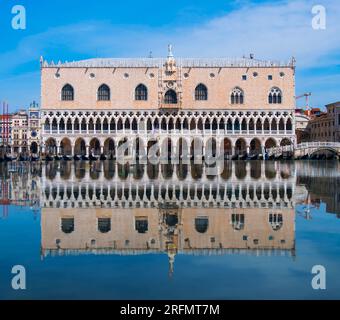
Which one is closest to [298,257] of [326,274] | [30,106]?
[326,274]

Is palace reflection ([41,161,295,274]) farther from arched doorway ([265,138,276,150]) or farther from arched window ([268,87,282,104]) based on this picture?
arched doorway ([265,138,276,150])

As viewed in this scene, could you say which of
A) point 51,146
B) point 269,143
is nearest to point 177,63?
point 269,143

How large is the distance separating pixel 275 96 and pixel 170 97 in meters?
12.4

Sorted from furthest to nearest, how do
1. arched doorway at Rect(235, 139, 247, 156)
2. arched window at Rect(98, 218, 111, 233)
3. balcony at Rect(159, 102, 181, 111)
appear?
arched doorway at Rect(235, 139, 247, 156) → balcony at Rect(159, 102, 181, 111) → arched window at Rect(98, 218, 111, 233)

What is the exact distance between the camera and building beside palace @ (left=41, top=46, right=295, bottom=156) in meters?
58.7

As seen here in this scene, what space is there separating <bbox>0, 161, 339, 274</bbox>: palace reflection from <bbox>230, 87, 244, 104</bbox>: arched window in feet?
126

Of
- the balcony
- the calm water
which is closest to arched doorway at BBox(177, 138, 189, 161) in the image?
the balcony

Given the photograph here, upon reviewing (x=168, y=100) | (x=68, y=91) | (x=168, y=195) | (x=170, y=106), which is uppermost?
(x=68, y=91)

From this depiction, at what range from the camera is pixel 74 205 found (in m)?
15.5

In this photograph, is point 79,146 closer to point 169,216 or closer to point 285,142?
point 285,142

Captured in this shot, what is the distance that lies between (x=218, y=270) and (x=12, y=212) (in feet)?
26.6

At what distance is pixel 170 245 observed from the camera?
988cm

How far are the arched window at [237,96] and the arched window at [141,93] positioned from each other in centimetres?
1012

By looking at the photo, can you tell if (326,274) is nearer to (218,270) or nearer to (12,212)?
(218,270)
